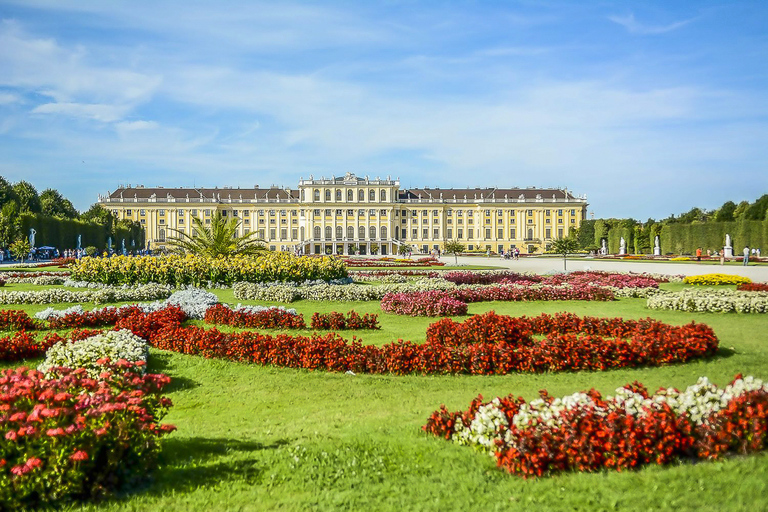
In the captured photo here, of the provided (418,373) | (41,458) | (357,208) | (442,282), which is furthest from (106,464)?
(357,208)

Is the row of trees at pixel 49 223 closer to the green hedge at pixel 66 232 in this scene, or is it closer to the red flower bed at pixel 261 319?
the green hedge at pixel 66 232

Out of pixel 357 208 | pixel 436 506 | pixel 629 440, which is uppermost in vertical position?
pixel 357 208

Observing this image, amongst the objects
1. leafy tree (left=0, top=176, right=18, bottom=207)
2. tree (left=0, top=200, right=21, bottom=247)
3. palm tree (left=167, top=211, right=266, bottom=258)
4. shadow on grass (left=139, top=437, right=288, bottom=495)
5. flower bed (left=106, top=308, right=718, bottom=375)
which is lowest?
shadow on grass (left=139, top=437, right=288, bottom=495)

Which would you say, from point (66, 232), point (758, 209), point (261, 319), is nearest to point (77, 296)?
point (261, 319)

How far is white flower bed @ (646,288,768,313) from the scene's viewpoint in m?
10.2

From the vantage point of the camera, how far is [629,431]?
3.35m

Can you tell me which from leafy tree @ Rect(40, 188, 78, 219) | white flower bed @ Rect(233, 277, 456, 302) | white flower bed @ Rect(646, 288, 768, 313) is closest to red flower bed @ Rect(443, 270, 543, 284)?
white flower bed @ Rect(233, 277, 456, 302)

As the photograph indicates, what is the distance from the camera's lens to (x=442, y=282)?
1477 cm

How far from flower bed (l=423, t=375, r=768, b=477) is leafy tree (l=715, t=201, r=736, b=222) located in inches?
2128

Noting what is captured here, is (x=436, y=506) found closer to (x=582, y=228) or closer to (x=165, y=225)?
(x=582, y=228)

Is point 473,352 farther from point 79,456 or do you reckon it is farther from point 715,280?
point 715,280

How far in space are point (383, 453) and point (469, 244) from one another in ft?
264

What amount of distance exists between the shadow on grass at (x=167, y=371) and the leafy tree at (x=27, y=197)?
5084 centimetres

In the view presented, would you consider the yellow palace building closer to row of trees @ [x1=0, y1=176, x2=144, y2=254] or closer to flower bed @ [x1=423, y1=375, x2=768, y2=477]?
row of trees @ [x1=0, y1=176, x2=144, y2=254]
